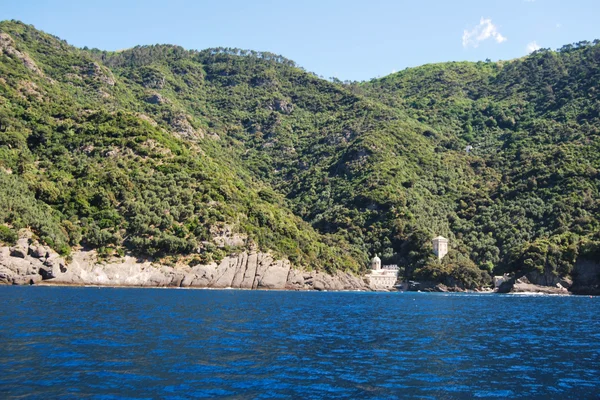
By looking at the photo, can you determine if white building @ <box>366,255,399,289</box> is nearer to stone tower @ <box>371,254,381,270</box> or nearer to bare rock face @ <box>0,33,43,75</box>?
stone tower @ <box>371,254,381,270</box>

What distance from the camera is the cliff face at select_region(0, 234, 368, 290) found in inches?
3839

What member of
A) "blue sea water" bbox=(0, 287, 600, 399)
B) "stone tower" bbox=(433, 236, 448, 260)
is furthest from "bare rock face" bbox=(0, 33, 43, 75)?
"blue sea water" bbox=(0, 287, 600, 399)

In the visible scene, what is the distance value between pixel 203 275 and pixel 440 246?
8328cm

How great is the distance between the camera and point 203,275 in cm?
11738

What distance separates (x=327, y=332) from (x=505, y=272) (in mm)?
119415

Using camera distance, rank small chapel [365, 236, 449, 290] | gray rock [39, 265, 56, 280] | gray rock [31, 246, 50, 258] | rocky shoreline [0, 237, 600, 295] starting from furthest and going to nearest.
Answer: small chapel [365, 236, 449, 290], gray rock [39, 265, 56, 280], gray rock [31, 246, 50, 258], rocky shoreline [0, 237, 600, 295]

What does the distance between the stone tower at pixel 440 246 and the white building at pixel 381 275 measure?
12.8 meters

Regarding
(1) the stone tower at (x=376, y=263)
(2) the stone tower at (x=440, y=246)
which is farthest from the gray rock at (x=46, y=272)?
(2) the stone tower at (x=440, y=246)

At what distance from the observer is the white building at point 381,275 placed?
161875 mm

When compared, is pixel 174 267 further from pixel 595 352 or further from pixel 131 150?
pixel 595 352

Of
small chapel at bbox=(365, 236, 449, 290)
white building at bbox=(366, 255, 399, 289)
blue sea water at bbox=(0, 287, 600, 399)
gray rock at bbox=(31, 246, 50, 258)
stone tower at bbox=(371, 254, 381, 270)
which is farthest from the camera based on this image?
stone tower at bbox=(371, 254, 381, 270)

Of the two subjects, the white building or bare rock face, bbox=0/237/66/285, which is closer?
bare rock face, bbox=0/237/66/285

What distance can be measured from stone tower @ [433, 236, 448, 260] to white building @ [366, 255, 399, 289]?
1281 centimetres

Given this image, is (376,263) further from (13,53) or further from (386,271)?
(13,53)
